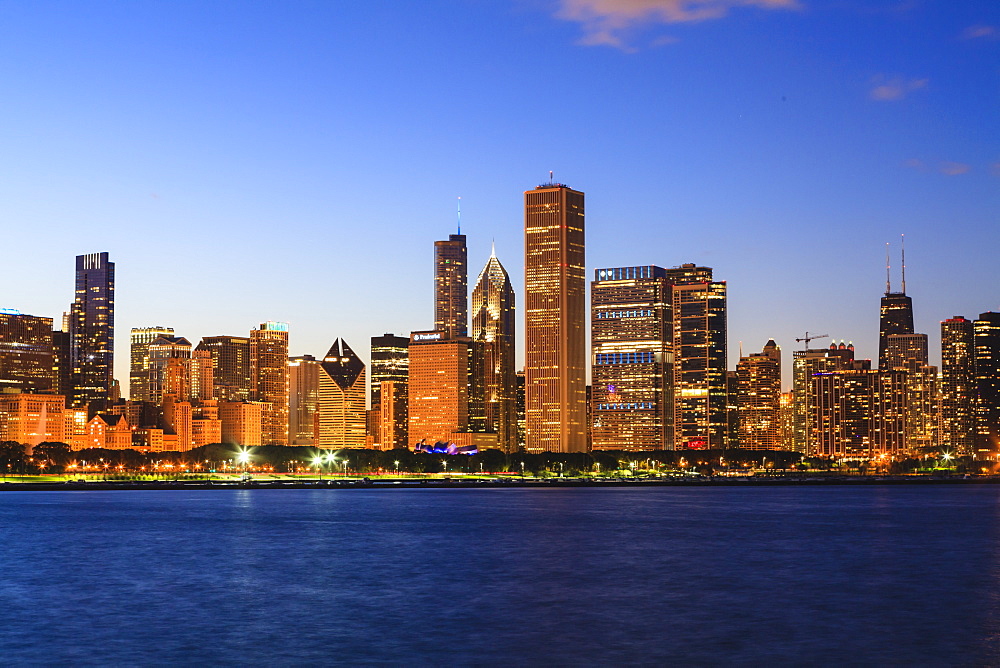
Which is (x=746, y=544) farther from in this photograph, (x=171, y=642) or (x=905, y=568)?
(x=171, y=642)

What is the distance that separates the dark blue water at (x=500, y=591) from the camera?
45344mm

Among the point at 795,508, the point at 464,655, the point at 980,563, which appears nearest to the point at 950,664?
the point at 464,655

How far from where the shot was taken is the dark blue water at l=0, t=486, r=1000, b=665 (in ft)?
149

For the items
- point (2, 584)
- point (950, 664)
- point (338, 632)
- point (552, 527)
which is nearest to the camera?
point (950, 664)

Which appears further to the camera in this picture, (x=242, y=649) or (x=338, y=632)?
(x=338, y=632)

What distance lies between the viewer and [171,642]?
46.4m

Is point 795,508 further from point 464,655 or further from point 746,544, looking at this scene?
point 464,655

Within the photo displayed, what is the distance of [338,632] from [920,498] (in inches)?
6429

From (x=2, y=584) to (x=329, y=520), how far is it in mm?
58339

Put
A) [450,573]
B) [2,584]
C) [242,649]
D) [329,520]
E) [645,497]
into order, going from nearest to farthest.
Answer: [242,649]
[2,584]
[450,573]
[329,520]
[645,497]

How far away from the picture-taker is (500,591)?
2489 inches

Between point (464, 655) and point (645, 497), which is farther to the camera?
point (645, 497)

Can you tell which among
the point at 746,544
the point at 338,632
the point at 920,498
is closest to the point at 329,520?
the point at 746,544

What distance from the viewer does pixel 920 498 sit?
197 m
